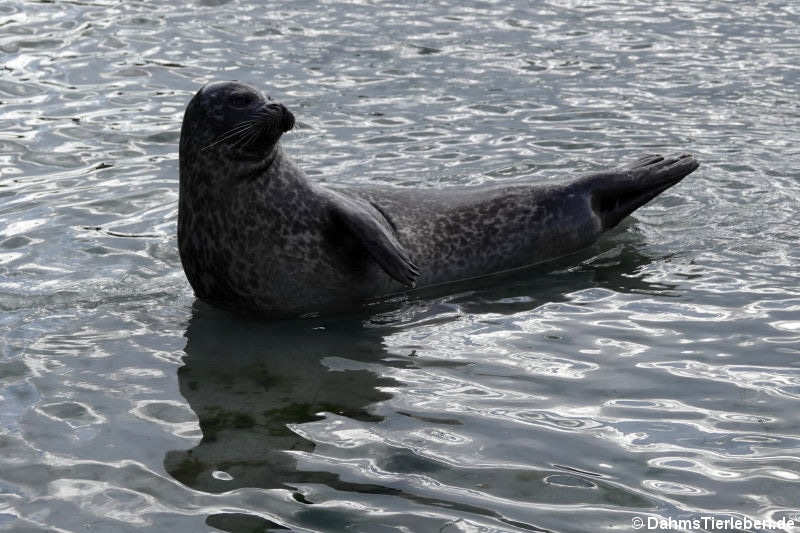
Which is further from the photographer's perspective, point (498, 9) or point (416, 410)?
point (498, 9)

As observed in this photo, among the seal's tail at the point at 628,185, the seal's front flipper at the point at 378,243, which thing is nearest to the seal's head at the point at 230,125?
the seal's front flipper at the point at 378,243

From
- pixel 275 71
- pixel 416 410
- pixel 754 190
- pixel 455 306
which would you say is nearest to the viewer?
pixel 416 410

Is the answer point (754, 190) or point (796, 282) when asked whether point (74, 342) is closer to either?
point (796, 282)

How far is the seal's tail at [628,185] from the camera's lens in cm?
867

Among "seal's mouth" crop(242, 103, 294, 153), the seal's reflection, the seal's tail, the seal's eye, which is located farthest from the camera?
the seal's tail

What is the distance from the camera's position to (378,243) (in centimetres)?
715

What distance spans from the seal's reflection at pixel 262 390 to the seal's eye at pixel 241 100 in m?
1.18

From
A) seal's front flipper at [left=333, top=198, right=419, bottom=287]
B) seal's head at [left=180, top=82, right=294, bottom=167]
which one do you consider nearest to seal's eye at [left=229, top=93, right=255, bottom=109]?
seal's head at [left=180, top=82, right=294, bottom=167]

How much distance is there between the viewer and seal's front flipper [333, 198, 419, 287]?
23.3ft

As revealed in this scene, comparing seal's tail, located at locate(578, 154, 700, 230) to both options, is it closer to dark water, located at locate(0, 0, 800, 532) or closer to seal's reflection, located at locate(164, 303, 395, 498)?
dark water, located at locate(0, 0, 800, 532)

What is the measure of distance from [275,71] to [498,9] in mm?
3690

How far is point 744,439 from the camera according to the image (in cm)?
534

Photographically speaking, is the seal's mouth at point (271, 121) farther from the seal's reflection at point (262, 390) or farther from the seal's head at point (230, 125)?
the seal's reflection at point (262, 390)

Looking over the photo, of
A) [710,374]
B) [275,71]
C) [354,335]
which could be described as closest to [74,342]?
[354,335]
